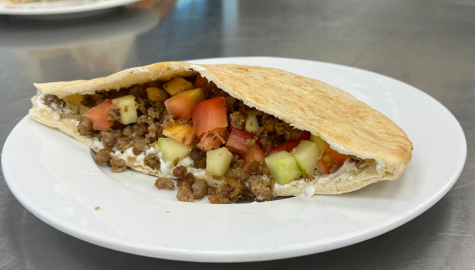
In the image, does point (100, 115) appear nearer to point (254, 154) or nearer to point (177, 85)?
point (177, 85)

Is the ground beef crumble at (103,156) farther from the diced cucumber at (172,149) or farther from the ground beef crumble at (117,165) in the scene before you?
the diced cucumber at (172,149)

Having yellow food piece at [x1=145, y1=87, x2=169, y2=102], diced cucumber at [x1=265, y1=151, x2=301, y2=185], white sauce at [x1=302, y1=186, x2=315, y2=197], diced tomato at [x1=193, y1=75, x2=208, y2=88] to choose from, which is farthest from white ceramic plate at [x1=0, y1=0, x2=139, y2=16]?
white sauce at [x1=302, y1=186, x2=315, y2=197]

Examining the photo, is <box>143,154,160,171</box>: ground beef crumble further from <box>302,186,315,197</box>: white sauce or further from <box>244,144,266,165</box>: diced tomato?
<box>302,186,315,197</box>: white sauce

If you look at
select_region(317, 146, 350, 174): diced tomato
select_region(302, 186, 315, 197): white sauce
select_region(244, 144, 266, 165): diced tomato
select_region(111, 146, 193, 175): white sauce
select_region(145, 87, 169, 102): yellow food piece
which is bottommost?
select_region(111, 146, 193, 175): white sauce

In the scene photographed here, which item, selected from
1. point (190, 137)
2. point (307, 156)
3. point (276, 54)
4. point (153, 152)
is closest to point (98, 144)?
point (153, 152)

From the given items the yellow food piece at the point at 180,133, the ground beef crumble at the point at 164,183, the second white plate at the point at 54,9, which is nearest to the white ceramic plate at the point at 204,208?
the ground beef crumble at the point at 164,183

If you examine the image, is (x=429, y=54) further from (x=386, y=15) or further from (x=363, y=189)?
(x=363, y=189)
